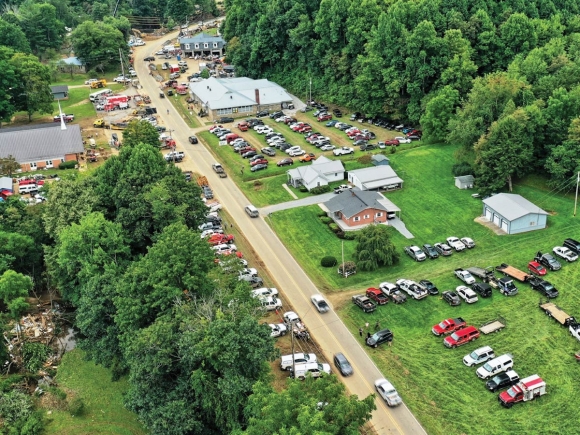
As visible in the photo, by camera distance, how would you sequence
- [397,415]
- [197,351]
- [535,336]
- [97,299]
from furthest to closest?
[535,336] < [97,299] < [397,415] < [197,351]

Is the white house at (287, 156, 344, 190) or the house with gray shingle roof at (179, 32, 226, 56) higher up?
the house with gray shingle roof at (179, 32, 226, 56)

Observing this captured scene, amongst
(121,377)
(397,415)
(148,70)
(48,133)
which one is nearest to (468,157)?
(397,415)

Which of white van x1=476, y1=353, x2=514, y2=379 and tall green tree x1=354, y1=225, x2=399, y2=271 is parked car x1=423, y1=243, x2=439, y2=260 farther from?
white van x1=476, y1=353, x2=514, y2=379

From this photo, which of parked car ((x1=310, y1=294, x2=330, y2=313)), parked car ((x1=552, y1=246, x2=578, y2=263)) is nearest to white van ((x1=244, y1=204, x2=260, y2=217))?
parked car ((x1=310, y1=294, x2=330, y2=313))

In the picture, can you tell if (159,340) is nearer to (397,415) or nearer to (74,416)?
(74,416)

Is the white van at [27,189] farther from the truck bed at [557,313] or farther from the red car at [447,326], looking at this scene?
the truck bed at [557,313]

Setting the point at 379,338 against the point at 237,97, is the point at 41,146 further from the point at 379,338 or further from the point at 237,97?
the point at 379,338

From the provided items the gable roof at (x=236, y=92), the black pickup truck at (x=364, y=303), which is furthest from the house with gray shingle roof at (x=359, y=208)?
the gable roof at (x=236, y=92)
